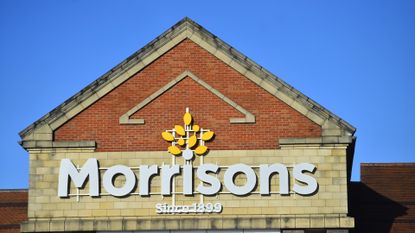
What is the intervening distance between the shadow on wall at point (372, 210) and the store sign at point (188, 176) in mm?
6910

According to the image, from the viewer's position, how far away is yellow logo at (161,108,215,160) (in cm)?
4225

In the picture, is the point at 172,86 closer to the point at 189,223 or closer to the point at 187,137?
the point at 187,137

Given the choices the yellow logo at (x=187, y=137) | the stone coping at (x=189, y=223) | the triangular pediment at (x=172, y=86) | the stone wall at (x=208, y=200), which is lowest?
the stone coping at (x=189, y=223)

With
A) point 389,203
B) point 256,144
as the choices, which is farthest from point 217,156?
point 389,203

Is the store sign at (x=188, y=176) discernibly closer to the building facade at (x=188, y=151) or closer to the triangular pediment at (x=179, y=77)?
the building facade at (x=188, y=151)

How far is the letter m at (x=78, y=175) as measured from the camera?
138 ft

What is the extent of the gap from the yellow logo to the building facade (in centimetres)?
4

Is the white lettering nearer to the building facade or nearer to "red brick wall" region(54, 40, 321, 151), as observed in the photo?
the building facade

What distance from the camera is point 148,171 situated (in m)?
42.1

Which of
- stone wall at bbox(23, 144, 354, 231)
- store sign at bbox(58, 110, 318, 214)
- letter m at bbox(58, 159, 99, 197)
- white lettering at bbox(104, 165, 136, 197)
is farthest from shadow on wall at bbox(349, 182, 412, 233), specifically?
letter m at bbox(58, 159, 99, 197)

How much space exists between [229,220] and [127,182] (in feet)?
13.0

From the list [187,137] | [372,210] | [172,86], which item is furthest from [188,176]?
[372,210]

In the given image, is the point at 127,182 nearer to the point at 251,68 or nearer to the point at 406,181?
the point at 251,68

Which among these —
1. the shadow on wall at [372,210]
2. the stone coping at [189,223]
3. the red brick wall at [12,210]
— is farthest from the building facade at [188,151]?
the red brick wall at [12,210]
